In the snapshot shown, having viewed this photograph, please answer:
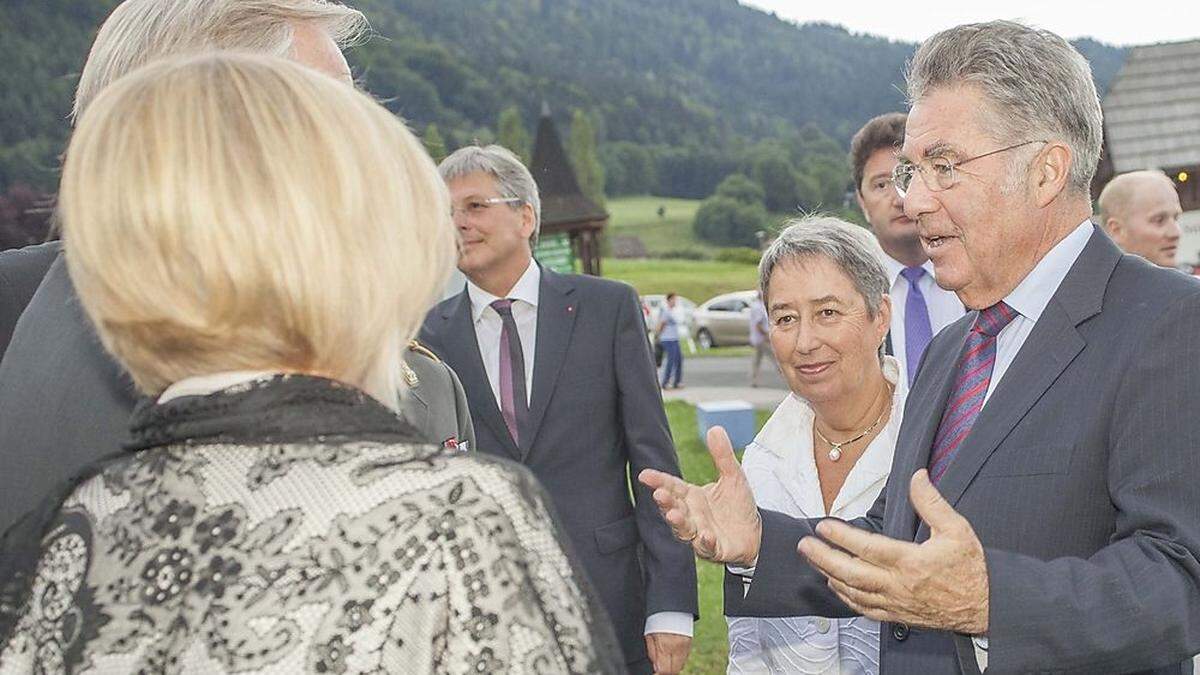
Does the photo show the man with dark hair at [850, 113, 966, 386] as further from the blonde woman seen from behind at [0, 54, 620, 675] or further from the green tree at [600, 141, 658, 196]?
the green tree at [600, 141, 658, 196]

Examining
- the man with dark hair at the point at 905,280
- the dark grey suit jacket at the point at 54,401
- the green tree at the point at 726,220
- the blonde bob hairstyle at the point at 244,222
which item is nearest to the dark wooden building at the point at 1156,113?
the man with dark hair at the point at 905,280

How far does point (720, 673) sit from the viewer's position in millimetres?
6926

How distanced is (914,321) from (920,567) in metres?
2.95

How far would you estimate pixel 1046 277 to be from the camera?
2.72 meters

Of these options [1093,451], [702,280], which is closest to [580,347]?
[1093,451]

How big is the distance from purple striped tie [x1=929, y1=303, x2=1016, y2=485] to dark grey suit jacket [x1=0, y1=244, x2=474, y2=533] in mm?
1428

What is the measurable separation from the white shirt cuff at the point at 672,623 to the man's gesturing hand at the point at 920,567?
7.25 ft

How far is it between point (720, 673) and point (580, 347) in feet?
10.2

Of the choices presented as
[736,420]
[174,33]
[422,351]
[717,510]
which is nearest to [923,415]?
[717,510]

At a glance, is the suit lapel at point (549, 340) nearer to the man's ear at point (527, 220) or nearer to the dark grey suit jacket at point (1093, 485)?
the man's ear at point (527, 220)

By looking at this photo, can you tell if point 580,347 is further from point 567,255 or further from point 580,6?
point 580,6

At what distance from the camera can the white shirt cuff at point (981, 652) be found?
95.7 inches

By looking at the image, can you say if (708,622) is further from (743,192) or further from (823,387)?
(743,192)

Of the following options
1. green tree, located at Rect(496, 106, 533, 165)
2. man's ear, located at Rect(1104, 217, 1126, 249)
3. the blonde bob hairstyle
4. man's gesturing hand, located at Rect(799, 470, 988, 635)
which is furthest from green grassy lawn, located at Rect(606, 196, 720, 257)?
the blonde bob hairstyle
